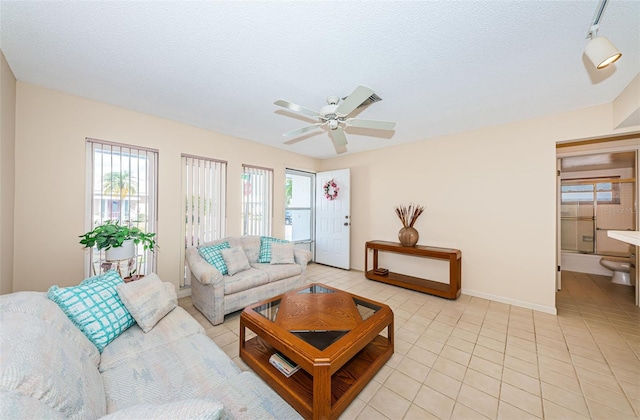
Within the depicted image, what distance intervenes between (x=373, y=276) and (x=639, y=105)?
3494 millimetres

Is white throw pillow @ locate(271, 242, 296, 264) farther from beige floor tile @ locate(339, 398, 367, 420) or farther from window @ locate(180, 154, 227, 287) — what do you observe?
beige floor tile @ locate(339, 398, 367, 420)

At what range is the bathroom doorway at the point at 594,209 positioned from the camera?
14.1 ft

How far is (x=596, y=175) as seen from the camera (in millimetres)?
4641

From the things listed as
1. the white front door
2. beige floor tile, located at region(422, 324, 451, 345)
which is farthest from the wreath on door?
beige floor tile, located at region(422, 324, 451, 345)

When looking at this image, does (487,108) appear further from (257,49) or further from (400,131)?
(257,49)

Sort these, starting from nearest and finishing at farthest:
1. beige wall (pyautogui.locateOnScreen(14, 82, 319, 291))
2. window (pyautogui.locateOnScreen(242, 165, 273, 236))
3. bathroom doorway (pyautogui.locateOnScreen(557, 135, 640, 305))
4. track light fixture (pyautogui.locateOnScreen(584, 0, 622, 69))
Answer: track light fixture (pyautogui.locateOnScreen(584, 0, 622, 69))
beige wall (pyautogui.locateOnScreen(14, 82, 319, 291))
window (pyautogui.locateOnScreen(242, 165, 273, 236))
bathroom doorway (pyautogui.locateOnScreen(557, 135, 640, 305))

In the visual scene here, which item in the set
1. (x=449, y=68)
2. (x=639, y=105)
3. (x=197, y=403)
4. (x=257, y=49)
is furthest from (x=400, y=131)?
(x=197, y=403)

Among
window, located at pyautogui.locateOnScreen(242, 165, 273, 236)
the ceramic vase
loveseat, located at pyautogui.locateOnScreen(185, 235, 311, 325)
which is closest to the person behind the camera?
loveseat, located at pyautogui.locateOnScreen(185, 235, 311, 325)

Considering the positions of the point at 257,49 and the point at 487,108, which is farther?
the point at 487,108

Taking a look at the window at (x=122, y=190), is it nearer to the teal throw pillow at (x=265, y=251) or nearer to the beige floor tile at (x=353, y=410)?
the teal throw pillow at (x=265, y=251)

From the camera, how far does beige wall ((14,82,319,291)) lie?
2.26 metres

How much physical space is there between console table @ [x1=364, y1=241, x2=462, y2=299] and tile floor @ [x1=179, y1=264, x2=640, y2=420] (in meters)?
0.19

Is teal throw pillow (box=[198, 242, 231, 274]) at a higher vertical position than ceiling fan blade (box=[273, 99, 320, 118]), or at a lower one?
lower

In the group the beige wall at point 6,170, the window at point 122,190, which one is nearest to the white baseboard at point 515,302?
the window at point 122,190
